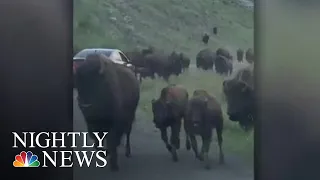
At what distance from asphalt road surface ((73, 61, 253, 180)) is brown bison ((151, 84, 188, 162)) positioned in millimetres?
27

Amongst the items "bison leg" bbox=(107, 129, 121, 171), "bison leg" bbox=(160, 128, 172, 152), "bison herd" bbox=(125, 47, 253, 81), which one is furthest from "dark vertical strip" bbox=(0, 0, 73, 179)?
"bison leg" bbox=(160, 128, 172, 152)

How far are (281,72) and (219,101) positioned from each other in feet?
1.05

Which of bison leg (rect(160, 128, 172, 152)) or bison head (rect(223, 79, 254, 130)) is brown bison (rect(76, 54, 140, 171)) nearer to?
bison leg (rect(160, 128, 172, 152))

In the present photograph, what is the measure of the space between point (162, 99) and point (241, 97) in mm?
368

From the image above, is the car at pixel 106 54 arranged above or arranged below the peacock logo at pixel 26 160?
above

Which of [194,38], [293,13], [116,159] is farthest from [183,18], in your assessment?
[116,159]

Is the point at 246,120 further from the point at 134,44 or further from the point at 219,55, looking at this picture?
the point at 134,44

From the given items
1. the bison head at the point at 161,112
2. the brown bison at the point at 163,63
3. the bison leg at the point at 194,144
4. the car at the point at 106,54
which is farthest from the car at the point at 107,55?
the bison leg at the point at 194,144

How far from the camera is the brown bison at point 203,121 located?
2.89 metres

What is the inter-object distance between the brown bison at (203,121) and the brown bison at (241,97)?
0.07 metres

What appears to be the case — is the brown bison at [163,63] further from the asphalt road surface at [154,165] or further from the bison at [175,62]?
the asphalt road surface at [154,165]

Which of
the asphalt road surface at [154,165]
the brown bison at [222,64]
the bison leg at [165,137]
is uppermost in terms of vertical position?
the brown bison at [222,64]

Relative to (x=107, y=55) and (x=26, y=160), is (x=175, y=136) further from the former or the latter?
(x=26, y=160)

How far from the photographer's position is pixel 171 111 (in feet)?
9.50
